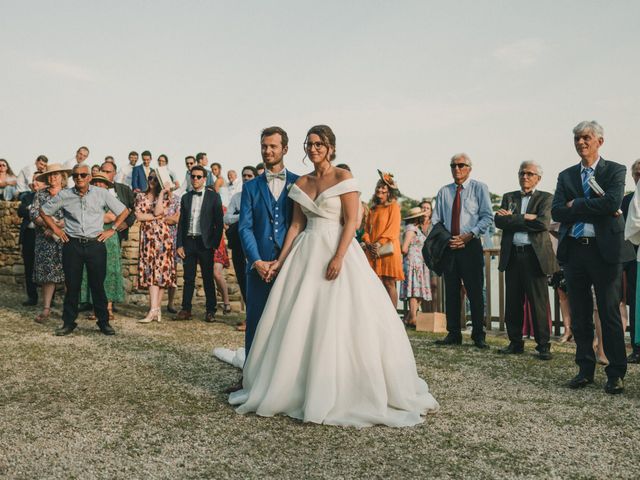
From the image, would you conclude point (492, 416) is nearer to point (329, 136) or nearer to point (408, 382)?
point (408, 382)

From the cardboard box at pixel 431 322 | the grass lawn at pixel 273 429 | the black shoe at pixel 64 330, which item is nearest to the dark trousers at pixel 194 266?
the black shoe at pixel 64 330

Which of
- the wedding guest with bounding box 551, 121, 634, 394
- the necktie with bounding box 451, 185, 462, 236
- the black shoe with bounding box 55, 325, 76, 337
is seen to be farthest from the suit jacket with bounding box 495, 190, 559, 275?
the black shoe with bounding box 55, 325, 76, 337

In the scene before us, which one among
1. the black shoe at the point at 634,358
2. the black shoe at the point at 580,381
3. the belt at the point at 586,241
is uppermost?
the belt at the point at 586,241

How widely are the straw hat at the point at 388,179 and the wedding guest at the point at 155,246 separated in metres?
3.31

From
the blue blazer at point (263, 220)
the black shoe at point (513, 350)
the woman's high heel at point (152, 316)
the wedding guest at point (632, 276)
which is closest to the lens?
the blue blazer at point (263, 220)

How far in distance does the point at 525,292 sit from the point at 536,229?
2.42ft

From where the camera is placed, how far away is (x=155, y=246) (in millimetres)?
9367

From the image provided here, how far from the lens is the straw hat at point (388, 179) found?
862 cm

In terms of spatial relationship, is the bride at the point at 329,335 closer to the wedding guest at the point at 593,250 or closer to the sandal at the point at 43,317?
the wedding guest at the point at 593,250

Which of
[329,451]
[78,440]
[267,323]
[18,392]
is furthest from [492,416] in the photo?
[18,392]

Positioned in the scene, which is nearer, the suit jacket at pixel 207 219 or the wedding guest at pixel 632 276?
the wedding guest at pixel 632 276

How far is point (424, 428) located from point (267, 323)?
1299 millimetres

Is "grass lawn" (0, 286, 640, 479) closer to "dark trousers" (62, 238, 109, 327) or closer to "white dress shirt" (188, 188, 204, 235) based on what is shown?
"dark trousers" (62, 238, 109, 327)

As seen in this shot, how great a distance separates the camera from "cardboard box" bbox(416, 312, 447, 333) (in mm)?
8859
